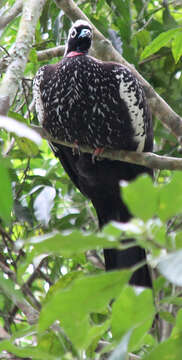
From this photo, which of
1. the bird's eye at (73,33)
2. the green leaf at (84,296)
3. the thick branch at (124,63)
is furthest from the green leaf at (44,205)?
the green leaf at (84,296)

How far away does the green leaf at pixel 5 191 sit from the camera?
81 cm

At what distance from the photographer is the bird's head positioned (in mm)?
2572

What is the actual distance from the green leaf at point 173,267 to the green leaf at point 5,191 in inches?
9.8

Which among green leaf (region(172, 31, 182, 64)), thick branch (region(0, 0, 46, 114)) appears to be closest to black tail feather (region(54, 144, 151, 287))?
green leaf (region(172, 31, 182, 64))

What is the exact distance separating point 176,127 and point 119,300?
1.70 meters

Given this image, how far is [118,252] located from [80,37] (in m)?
1.06

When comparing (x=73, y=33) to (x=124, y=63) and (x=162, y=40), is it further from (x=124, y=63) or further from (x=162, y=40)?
(x=162, y=40)

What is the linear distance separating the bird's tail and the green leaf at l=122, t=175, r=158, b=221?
5.21 ft

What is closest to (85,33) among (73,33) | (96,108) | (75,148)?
(73,33)

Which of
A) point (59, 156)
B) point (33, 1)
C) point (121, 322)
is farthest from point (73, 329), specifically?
point (59, 156)

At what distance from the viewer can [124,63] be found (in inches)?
104

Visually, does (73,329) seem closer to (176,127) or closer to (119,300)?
(119,300)

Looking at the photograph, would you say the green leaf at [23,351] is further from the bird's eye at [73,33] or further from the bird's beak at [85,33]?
the bird's eye at [73,33]

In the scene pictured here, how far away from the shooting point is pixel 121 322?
2.73 feet
